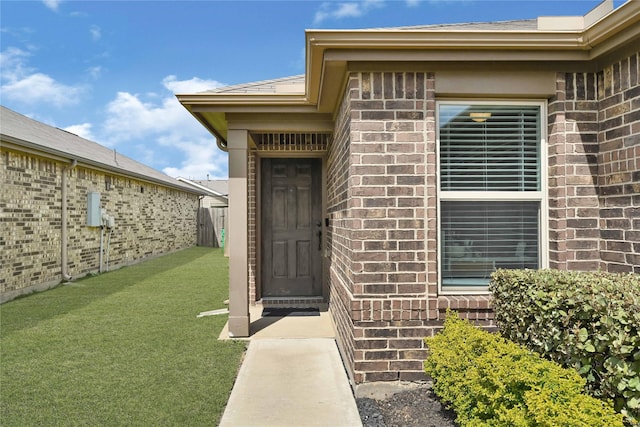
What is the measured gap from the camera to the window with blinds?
3322mm

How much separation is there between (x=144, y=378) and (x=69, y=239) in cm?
736

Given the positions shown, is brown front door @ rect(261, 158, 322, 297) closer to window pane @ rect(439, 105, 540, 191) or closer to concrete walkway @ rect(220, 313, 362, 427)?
concrete walkway @ rect(220, 313, 362, 427)

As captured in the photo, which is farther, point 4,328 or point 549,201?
point 4,328

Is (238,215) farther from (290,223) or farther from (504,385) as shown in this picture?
(504,385)

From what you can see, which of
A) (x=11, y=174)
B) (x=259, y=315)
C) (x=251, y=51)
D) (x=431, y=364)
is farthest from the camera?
(x=251, y=51)

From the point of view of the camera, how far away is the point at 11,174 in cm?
733

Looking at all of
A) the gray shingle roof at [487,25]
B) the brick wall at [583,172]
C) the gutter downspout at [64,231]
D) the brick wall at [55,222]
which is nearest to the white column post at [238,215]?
the gray shingle roof at [487,25]

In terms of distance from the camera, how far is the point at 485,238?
3350 mm

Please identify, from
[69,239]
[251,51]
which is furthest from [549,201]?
[69,239]

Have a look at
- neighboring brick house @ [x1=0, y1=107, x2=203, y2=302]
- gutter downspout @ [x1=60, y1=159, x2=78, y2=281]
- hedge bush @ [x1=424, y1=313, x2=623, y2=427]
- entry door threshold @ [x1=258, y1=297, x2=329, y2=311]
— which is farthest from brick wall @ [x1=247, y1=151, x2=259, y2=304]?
gutter downspout @ [x1=60, y1=159, x2=78, y2=281]

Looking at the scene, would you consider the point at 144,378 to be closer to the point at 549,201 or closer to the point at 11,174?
the point at 549,201

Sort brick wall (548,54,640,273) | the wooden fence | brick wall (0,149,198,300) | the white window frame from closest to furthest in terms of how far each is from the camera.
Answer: brick wall (548,54,640,273)
the white window frame
brick wall (0,149,198,300)
the wooden fence

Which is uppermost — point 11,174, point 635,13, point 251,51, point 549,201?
point 251,51

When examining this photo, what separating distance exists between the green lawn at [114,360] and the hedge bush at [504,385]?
66.6 inches
